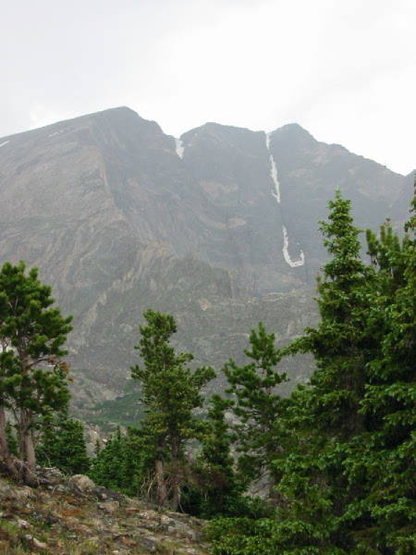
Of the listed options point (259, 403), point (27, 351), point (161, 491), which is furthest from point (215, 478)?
point (27, 351)

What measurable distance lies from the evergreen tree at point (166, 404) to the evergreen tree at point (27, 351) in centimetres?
951

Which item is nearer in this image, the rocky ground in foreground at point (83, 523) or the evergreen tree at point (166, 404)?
the rocky ground in foreground at point (83, 523)

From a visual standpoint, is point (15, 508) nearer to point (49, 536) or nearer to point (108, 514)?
point (49, 536)

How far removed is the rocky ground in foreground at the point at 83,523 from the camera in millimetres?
12453

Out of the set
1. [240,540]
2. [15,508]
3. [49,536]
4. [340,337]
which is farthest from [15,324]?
[340,337]

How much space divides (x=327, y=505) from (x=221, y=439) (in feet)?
66.4

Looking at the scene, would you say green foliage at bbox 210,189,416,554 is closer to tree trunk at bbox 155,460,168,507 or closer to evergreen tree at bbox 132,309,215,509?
evergreen tree at bbox 132,309,215,509

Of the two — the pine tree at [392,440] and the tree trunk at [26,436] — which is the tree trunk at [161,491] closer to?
the tree trunk at [26,436]

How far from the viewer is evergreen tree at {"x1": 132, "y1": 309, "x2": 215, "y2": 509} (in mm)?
27719

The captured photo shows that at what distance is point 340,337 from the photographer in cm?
1243

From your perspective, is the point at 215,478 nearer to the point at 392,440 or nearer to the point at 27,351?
the point at 27,351

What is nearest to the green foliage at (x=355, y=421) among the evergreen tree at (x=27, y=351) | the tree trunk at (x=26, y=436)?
the evergreen tree at (x=27, y=351)

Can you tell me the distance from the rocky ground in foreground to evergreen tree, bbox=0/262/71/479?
1.83 meters

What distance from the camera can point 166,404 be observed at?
92.2 ft
